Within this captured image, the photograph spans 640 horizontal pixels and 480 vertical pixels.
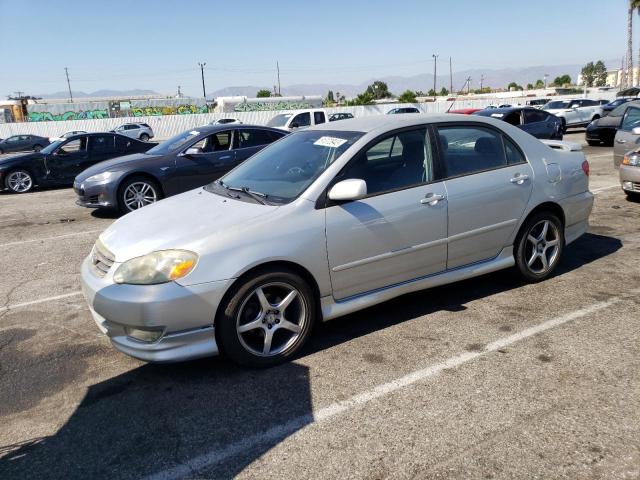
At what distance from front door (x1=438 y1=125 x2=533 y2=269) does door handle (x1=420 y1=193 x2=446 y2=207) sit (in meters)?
0.11

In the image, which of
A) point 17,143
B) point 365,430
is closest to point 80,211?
point 365,430

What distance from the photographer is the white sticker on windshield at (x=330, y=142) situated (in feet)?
14.0

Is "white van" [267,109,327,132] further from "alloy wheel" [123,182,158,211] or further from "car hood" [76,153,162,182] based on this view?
"alloy wheel" [123,182,158,211]

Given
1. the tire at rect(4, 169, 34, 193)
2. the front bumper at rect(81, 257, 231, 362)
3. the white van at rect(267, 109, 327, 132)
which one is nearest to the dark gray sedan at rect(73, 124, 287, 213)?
the tire at rect(4, 169, 34, 193)

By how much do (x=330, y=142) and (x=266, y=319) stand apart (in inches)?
60.7

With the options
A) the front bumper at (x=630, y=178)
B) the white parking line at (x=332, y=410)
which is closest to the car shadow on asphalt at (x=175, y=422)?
the white parking line at (x=332, y=410)

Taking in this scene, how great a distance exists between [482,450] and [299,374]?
130cm

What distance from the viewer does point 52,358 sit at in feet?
13.4

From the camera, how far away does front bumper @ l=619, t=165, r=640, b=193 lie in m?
8.33

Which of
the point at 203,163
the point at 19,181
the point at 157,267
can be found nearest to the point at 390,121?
the point at 157,267

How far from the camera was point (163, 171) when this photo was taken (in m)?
9.49

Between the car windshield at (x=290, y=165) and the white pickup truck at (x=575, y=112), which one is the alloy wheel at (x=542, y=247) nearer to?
the car windshield at (x=290, y=165)

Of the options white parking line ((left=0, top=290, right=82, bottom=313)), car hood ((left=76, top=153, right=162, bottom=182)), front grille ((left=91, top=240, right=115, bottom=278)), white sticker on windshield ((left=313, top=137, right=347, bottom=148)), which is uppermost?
white sticker on windshield ((left=313, top=137, right=347, bottom=148))

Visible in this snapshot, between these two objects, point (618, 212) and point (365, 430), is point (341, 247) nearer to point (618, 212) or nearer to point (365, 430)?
point (365, 430)
